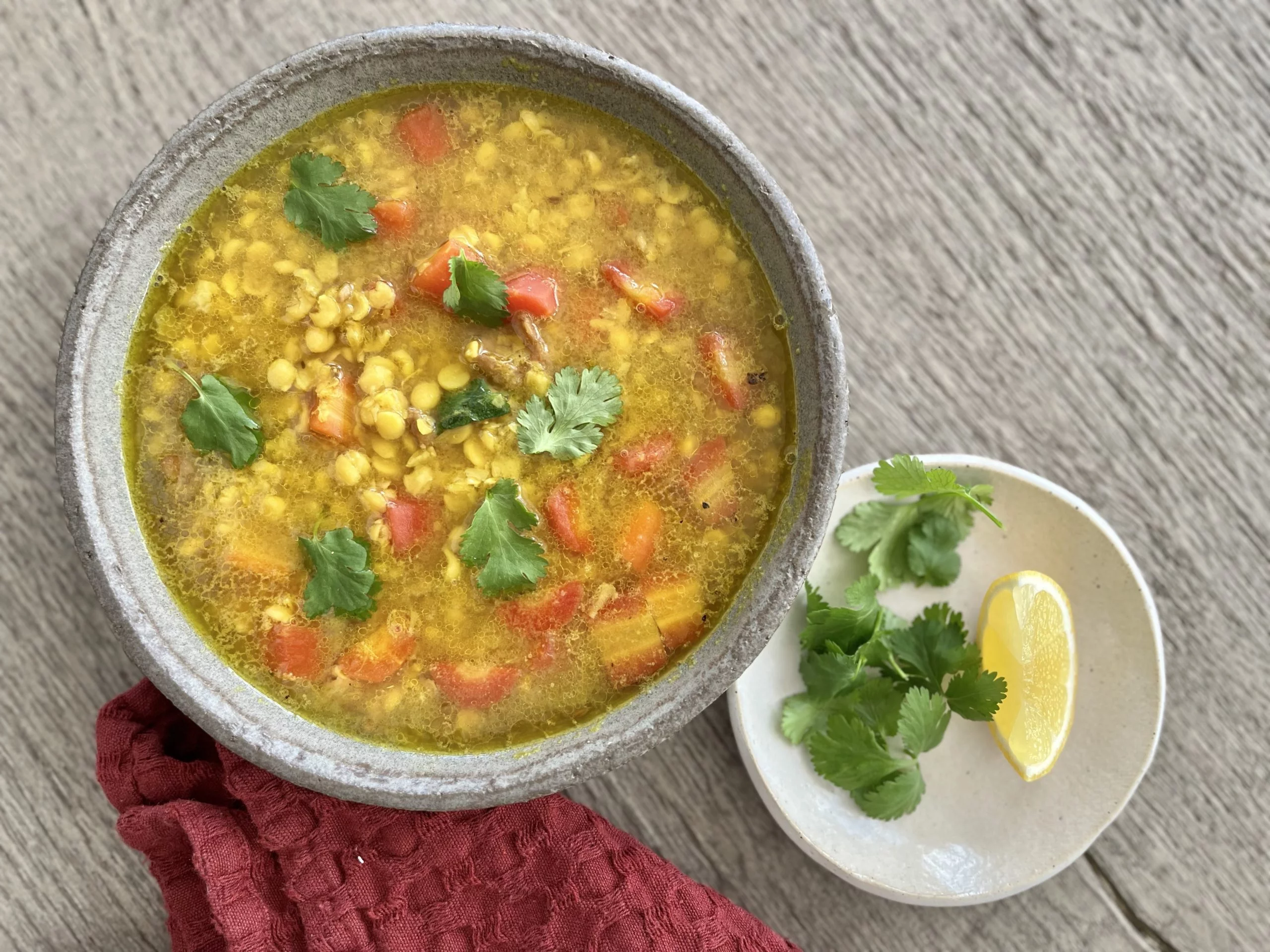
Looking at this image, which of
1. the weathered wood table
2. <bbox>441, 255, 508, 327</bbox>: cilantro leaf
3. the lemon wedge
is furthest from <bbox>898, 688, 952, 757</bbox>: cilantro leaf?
<bbox>441, 255, 508, 327</bbox>: cilantro leaf

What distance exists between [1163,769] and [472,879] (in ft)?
5.58

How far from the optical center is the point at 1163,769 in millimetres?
2502

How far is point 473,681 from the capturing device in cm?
197

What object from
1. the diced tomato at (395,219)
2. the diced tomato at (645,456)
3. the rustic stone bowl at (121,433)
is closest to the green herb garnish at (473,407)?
the diced tomato at (645,456)

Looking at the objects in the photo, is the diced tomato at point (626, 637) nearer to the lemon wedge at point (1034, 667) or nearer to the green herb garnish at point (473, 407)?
the green herb garnish at point (473, 407)

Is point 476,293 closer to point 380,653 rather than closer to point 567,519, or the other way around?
point 567,519

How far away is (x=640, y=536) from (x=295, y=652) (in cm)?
71

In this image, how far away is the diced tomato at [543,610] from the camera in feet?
6.43

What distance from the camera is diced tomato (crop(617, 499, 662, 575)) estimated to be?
77.8 inches

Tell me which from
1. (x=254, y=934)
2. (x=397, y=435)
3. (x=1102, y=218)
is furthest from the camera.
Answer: (x=1102, y=218)

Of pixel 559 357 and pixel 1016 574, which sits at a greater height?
pixel 559 357

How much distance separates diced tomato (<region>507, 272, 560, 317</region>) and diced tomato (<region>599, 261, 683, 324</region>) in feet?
0.37

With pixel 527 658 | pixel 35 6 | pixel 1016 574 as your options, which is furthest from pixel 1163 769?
pixel 35 6

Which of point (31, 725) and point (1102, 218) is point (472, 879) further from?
point (1102, 218)
